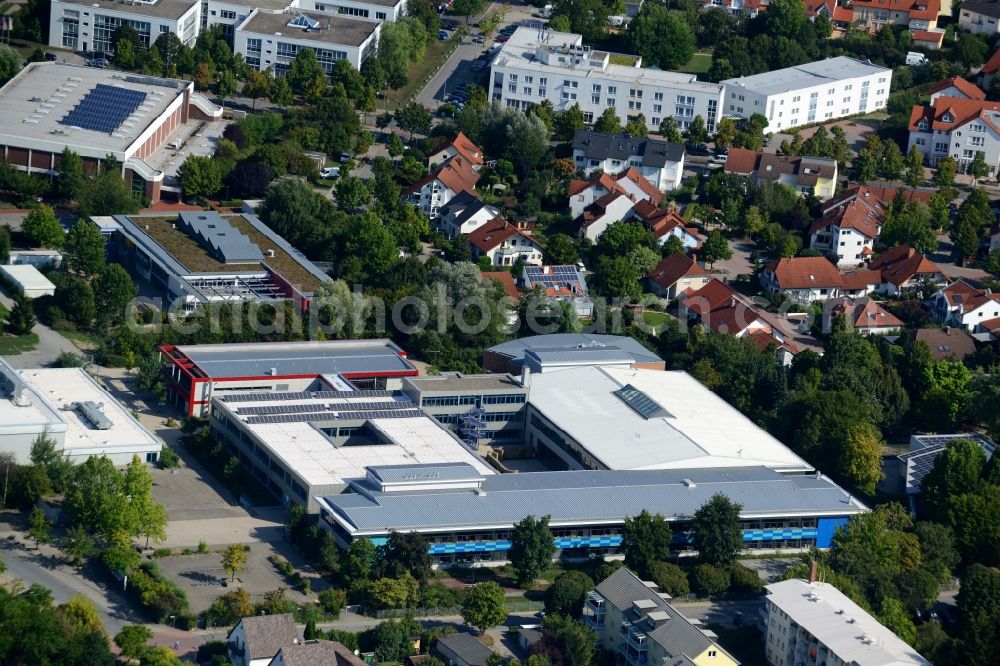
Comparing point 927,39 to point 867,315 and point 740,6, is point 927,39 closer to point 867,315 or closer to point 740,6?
point 740,6

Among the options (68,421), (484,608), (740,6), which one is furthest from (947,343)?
(740,6)

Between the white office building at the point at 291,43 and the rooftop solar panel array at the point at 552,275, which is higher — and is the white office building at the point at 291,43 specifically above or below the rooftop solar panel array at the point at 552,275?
above

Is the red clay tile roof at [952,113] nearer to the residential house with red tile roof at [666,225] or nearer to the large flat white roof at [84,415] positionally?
the residential house with red tile roof at [666,225]

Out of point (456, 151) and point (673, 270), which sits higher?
point (456, 151)

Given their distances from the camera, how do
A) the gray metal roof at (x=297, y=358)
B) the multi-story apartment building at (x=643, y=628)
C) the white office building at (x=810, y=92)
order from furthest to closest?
1. the white office building at (x=810, y=92)
2. the gray metal roof at (x=297, y=358)
3. the multi-story apartment building at (x=643, y=628)

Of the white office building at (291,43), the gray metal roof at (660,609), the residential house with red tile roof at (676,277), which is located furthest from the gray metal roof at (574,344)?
the white office building at (291,43)

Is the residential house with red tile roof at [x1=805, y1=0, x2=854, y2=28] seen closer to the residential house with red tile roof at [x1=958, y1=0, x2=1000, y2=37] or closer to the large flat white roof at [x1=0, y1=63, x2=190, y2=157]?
the residential house with red tile roof at [x1=958, y1=0, x2=1000, y2=37]
